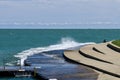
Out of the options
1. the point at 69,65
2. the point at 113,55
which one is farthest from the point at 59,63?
the point at 113,55

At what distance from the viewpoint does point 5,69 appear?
48469mm

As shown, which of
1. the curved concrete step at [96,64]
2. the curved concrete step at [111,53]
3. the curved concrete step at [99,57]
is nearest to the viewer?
the curved concrete step at [96,64]

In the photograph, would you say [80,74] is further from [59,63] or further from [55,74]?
[59,63]

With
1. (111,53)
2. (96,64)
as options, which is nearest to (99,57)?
(111,53)

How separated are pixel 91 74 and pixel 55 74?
3.23m

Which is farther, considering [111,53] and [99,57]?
[111,53]

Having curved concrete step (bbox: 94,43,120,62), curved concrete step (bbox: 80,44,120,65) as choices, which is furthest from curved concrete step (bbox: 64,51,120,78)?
curved concrete step (bbox: 94,43,120,62)

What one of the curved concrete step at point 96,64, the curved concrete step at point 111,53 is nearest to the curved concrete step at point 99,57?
the curved concrete step at point 111,53

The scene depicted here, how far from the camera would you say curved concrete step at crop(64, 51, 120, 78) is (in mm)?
42994

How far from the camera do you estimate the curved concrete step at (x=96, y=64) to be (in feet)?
141

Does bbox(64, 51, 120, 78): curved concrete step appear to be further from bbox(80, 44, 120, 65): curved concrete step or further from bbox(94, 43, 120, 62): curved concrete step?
bbox(94, 43, 120, 62): curved concrete step

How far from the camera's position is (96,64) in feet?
161

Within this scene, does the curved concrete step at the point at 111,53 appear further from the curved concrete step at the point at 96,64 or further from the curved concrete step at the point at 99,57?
the curved concrete step at the point at 96,64

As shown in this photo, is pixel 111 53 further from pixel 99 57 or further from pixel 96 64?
pixel 96 64
